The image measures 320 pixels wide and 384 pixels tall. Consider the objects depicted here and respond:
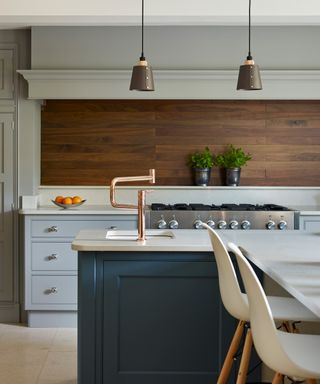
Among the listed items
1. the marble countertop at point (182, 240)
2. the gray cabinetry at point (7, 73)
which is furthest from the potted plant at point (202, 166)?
the marble countertop at point (182, 240)

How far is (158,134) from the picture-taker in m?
6.48

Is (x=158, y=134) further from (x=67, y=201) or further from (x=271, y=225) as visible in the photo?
(x=271, y=225)

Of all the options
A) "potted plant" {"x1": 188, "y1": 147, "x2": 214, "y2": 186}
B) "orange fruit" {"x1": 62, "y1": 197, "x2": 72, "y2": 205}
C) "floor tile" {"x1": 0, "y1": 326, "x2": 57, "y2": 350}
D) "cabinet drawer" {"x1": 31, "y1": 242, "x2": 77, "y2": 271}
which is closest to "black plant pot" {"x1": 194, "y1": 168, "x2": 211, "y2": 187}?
"potted plant" {"x1": 188, "y1": 147, "x2": 214, "y2": 186}

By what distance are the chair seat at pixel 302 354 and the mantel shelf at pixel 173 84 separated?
360cm

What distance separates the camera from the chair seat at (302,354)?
7.39ft

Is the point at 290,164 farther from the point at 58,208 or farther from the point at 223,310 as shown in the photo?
the point at 223,310

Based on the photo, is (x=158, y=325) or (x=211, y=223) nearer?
(x=158, y=325)

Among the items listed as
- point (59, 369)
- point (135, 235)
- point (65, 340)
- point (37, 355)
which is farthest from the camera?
point (65, 340)

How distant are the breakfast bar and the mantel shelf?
2.34 metres

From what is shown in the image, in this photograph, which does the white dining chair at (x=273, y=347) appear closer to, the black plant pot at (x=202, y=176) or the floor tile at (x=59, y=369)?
the floor tile at (x=59, y=369)

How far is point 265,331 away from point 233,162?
410 cm

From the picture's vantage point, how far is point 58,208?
6.07 m

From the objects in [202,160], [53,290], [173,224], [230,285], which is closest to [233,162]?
[202,160]

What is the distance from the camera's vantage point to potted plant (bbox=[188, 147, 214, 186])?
20.9 ft
